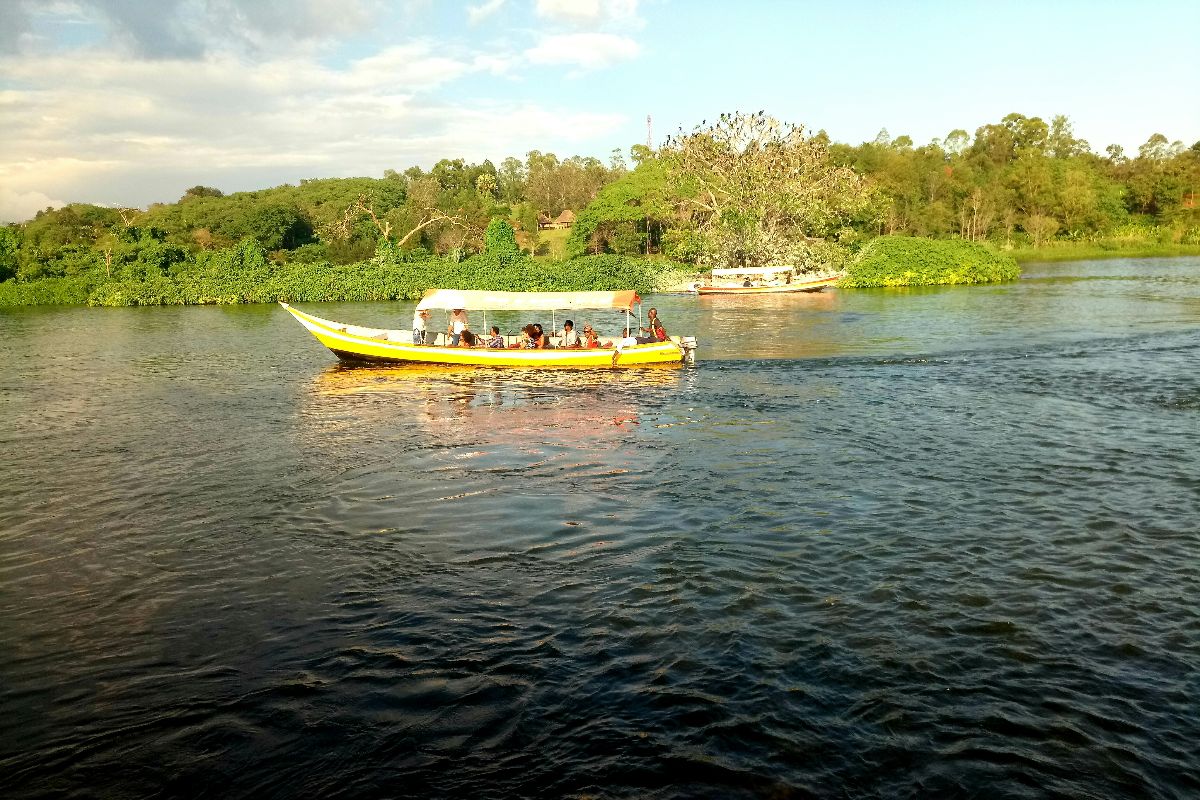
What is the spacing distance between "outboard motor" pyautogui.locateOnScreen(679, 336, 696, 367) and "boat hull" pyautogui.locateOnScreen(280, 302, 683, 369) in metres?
0.27

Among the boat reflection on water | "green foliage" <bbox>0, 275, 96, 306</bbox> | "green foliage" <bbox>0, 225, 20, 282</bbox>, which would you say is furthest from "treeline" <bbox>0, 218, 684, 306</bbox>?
the boat reflection on water

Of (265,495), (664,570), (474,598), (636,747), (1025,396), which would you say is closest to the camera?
(636,747)

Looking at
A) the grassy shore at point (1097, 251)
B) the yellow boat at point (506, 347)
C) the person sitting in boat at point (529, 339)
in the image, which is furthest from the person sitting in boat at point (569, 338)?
the grassy shore at point (1097, 251)

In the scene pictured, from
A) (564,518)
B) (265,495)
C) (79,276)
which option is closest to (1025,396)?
(564,518)

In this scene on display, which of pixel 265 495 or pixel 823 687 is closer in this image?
pixel 823 687

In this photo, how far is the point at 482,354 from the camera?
2877 cm

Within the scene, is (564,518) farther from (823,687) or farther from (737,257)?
(737,257)

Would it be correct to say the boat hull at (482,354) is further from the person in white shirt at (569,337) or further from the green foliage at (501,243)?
the green foliage at (501,243)

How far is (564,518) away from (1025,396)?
14722 mm

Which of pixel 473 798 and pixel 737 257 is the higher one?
pixel 737 257

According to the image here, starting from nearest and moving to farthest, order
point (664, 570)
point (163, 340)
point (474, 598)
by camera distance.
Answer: point (474, 598)
point (664, 570)
point (163, 340)

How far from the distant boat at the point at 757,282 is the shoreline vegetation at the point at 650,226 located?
151 inches

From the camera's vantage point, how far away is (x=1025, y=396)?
22812 millimetres

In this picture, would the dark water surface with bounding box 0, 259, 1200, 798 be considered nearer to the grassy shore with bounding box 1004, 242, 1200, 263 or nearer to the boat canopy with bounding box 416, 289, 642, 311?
the boat canopy with bounding box 416, 289, 642, 311
